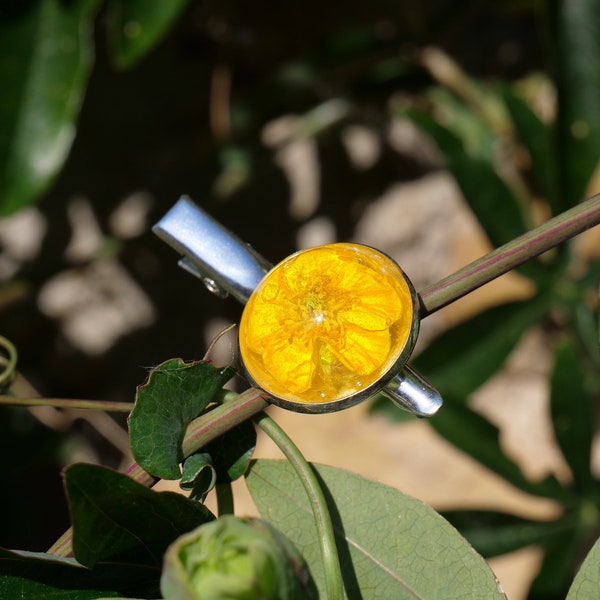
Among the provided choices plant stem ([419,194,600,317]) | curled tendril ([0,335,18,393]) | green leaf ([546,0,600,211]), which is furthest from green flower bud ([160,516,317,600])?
green leaf ([546,0,600,211])

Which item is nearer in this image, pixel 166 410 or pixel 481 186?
pixel 166 410

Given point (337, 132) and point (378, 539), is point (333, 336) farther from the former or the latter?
point (337, 132)

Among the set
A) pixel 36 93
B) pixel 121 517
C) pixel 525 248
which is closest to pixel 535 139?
pixel 36 93

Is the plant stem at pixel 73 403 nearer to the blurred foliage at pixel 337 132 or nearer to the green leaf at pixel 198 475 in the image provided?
the green leaf at pixel 198 475

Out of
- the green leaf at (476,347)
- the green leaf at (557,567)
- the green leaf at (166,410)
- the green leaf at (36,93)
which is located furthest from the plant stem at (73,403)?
the green leaf at (557,567)

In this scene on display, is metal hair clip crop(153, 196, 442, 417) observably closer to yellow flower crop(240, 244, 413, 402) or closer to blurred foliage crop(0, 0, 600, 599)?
yellow flower crop(240, 244, 413, 402)

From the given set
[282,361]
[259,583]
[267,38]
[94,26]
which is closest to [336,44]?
[267,38]
